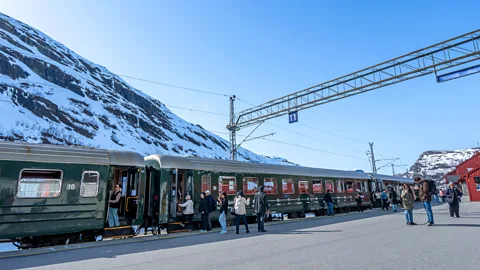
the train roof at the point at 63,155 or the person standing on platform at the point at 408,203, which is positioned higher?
the train roof at the point at 63,155

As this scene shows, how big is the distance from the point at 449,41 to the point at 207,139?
85.4 metres

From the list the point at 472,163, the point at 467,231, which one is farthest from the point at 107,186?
the point at 472,163

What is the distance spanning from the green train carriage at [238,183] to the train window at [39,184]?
3.30m

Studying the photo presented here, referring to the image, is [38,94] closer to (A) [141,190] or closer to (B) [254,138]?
(B) [254,138]

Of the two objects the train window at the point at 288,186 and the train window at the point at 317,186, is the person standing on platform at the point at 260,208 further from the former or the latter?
the train window at the point at 317,186

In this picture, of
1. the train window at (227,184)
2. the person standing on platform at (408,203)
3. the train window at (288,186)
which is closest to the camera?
the person standing on platform at (408,203)

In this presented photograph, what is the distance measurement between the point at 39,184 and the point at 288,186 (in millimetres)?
11947

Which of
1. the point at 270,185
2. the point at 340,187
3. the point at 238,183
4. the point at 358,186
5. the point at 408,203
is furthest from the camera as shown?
the point at 358,186

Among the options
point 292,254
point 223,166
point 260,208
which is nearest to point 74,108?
point 223,166

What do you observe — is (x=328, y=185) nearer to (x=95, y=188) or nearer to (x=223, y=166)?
(x=223, y=166)

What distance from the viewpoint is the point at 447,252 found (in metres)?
6.14

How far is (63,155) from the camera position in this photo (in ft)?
31.1

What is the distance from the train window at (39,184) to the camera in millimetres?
8641

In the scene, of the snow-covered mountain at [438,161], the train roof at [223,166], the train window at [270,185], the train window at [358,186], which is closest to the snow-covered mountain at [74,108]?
the train roof at [223,166]
